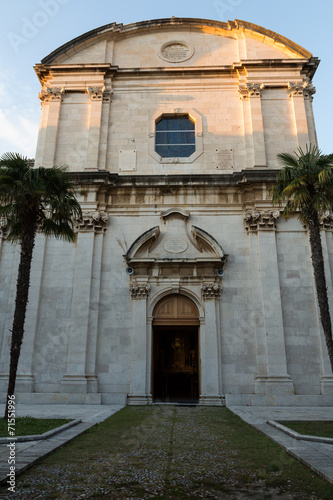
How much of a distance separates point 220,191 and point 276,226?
3.02m

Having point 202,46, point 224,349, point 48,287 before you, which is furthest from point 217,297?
point 202,46

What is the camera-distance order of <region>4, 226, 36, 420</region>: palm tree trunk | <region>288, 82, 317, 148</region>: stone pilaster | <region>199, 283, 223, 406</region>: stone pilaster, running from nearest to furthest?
<region>4, 226, 36, 420</region>: palm tree trunk < <region>199, 283, 223, 406</region>: stone pilaster < <region>288, 82, 317, 148</region>: stone pilaster

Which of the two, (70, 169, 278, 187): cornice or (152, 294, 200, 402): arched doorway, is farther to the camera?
(70, 169, 278, 187): cornice

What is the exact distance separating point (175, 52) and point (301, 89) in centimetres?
721

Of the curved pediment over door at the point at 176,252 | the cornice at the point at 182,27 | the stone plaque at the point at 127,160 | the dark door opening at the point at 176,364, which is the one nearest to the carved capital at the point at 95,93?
the cornice at the point at 182,27

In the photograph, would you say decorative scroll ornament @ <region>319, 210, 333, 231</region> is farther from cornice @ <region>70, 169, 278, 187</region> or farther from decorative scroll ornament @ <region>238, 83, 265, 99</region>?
decorative scroll ornament @ <region>238, 83, 265, 99</region>

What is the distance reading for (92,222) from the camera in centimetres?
1795

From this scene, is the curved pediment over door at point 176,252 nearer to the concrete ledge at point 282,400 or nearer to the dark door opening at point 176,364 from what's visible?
the dark door opening at point 176,364

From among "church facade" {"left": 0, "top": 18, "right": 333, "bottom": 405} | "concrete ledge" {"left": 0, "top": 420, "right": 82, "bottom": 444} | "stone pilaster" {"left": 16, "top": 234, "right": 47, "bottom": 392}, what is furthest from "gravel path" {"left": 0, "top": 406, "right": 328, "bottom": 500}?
"stone pilaster" {"left": 16, "top": 234, "right": 47, "bottom": 392}

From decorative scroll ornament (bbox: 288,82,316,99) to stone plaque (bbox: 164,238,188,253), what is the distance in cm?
983

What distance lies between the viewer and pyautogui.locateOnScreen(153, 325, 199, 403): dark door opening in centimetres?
1830

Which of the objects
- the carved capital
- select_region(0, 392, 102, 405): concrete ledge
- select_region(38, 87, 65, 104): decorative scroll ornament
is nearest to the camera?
select_region(0, 392, 102, 405): concrete ledge

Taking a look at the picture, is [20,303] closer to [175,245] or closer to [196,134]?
[175,245]

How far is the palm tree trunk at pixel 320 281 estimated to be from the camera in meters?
11.0
